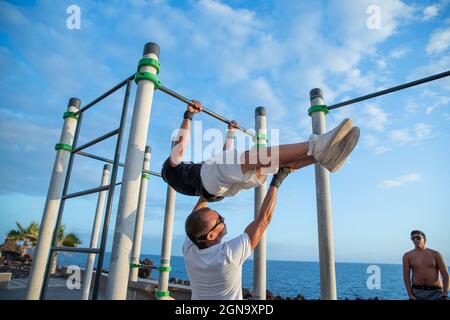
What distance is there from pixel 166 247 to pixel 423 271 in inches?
184

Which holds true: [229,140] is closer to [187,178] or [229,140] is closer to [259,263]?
[187,178]

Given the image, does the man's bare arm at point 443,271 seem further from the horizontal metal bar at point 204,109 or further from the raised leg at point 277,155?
the raised leg at point 277,155

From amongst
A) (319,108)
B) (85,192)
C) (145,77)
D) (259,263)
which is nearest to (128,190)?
(85,192)

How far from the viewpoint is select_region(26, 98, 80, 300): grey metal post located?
3.91 metres

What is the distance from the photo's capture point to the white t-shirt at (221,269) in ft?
6.24

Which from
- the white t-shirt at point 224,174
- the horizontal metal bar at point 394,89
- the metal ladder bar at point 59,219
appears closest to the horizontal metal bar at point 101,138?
the metal ladder bar at point 59,219

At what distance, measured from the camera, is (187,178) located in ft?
9.32

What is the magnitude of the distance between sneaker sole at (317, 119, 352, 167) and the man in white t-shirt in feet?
2.18

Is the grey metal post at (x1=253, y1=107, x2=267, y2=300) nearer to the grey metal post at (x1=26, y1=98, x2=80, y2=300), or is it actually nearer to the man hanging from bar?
the man hanging from bar

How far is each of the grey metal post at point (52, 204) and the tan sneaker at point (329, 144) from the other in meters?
3.60

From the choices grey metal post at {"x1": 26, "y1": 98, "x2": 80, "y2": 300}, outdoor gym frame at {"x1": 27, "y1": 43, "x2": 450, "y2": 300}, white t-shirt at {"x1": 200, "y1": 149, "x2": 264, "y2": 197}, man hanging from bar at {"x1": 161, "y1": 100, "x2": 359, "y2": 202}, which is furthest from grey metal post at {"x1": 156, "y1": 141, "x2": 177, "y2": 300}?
white t-shirt at {"x1": 200, "y1": 149, "x2": 264, "y2": 197}

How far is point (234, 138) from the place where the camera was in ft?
13.7
